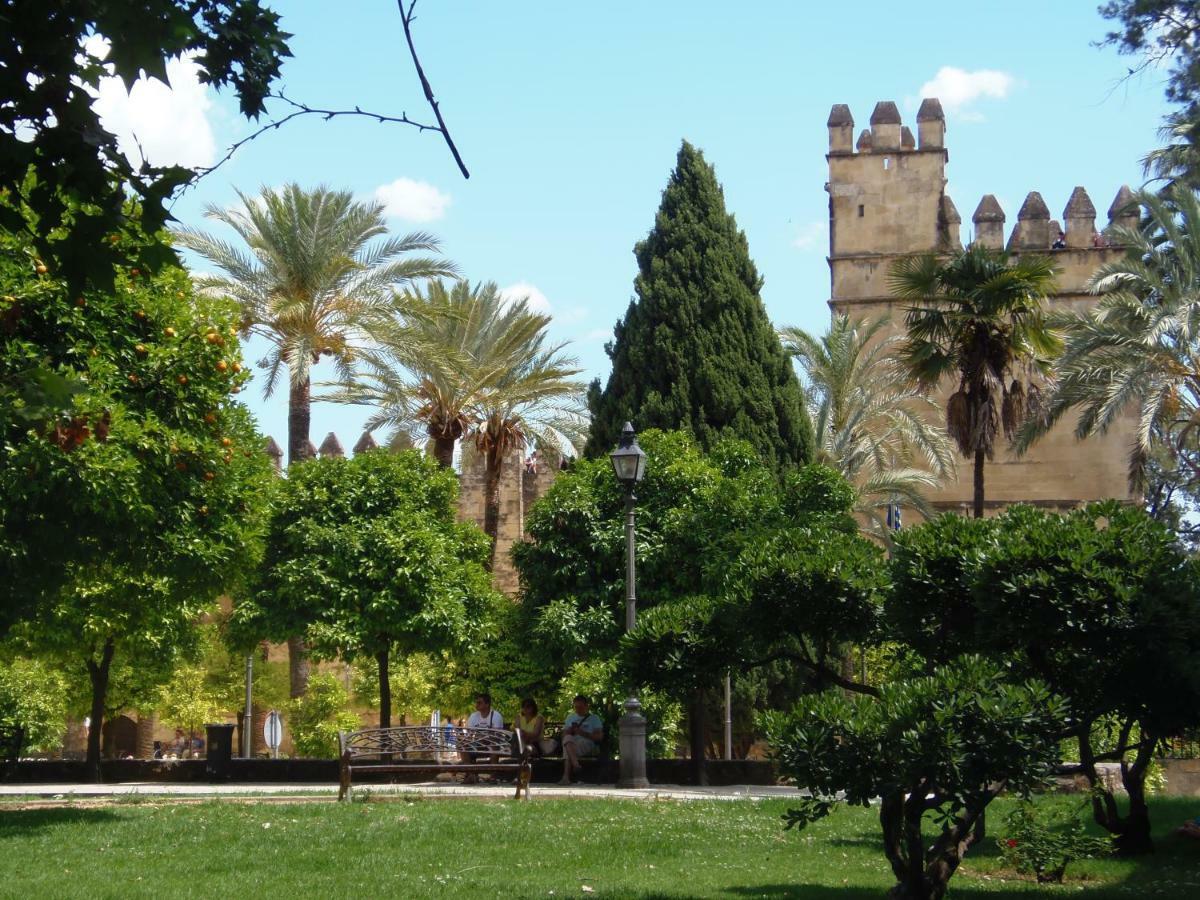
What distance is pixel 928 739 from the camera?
7.75 metres

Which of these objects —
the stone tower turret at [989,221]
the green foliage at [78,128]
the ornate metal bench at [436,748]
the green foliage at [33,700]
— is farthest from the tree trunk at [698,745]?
the stone tower turret at [989,221]

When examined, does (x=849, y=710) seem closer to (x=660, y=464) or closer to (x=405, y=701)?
(x=660, y=464)

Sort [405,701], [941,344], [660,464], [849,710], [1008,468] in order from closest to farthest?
1. [849,710]
2. [660,464]
3. [941,344]
4. [405,701]
5. [1008,468]

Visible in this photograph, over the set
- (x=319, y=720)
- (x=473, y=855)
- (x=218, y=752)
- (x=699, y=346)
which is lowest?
(x=473, y=855)

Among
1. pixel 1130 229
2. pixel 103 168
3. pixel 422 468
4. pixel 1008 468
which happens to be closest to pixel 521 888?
pixel 103 168

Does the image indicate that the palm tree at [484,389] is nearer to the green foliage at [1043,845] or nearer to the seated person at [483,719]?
the seated person at [483,719]

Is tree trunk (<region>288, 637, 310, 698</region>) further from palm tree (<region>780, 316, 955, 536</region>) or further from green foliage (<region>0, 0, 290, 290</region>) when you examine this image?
green foliage (<region>0, 0, 290, 290</region>)

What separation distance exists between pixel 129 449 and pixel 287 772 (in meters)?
8.06

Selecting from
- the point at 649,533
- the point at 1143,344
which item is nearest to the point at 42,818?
the point at 649,533

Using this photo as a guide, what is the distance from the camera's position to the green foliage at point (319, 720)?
29.6 metres

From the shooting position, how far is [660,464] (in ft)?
76.8

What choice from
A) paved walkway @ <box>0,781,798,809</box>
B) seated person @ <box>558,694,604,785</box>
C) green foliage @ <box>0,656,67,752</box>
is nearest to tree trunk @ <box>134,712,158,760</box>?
green foliage @ <box>0,656,67,752</box>

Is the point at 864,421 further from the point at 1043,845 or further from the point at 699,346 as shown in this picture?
the point at 1043,845

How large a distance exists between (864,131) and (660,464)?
75.1 ft
